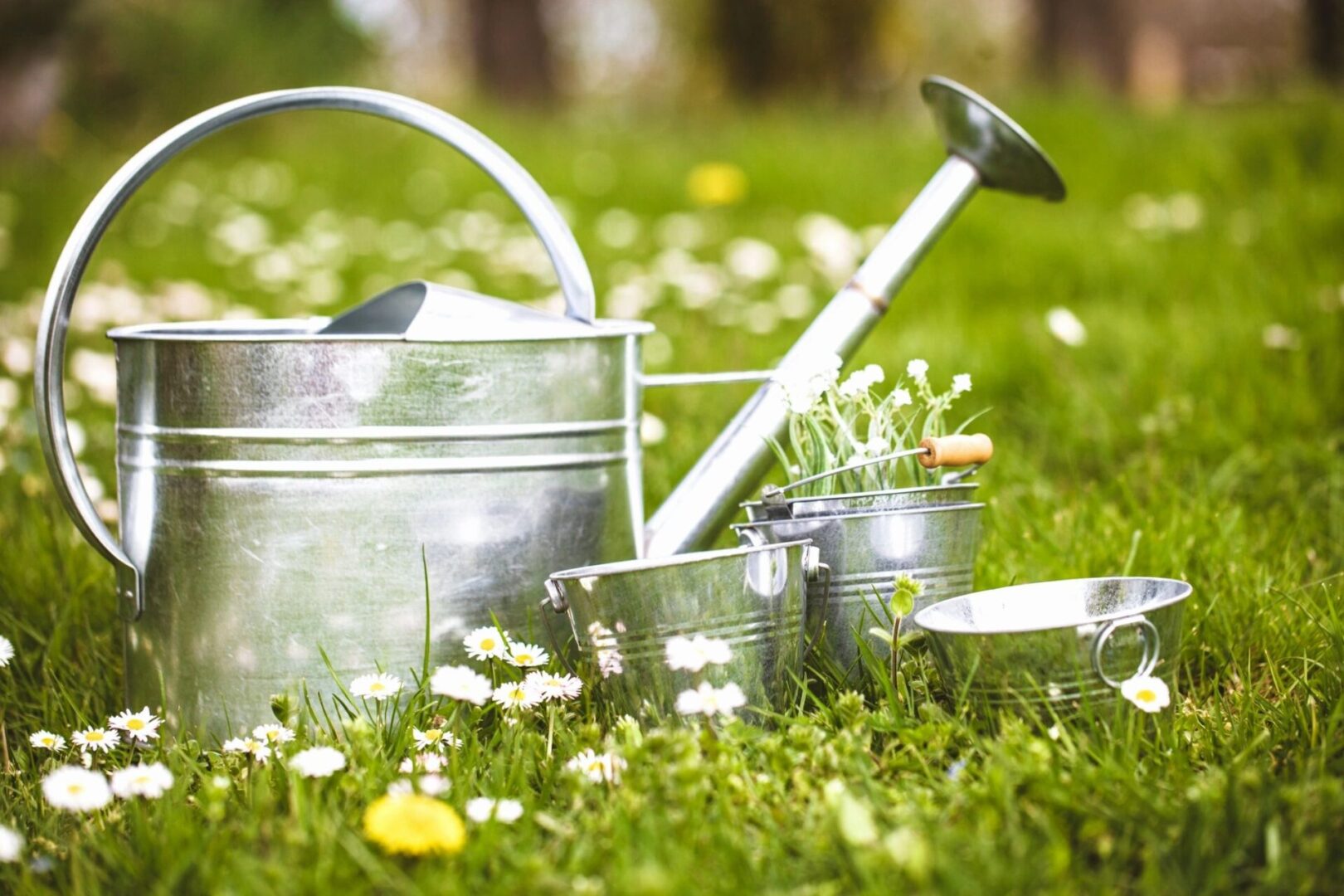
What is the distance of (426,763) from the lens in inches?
A: 47.8

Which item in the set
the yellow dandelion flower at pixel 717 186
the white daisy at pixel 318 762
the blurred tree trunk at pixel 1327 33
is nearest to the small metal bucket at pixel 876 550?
the white daisy at pixel 318 762

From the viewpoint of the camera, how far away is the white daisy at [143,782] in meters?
1.11

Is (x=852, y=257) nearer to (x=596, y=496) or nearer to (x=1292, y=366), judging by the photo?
(x=1292, y=366)

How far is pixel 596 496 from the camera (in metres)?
1.47

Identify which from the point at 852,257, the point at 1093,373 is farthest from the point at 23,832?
the point at 852,257

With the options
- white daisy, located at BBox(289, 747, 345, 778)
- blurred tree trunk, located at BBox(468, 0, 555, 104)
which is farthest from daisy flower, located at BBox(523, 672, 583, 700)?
blurred tree trunk, located at BBox(468, 0, 555, 104)

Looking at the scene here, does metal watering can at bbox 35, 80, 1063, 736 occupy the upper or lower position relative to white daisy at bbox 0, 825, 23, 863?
upper

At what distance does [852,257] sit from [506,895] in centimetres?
298

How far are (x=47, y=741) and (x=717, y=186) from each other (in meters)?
3.66

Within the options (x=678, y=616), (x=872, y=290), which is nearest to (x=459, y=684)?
(x=678, y=616)

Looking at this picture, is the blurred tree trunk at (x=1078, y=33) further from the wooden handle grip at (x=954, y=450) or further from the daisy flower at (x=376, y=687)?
the daisy flower at (x=376, y=687)

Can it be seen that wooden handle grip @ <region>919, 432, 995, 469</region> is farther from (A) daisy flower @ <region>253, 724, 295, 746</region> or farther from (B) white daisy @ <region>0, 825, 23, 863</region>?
(B) white daisy @ <region>0, 825, 23, 863</region>

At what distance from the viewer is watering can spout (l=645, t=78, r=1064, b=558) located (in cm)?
154

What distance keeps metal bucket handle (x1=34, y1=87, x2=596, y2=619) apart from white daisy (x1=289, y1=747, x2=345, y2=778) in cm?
39
